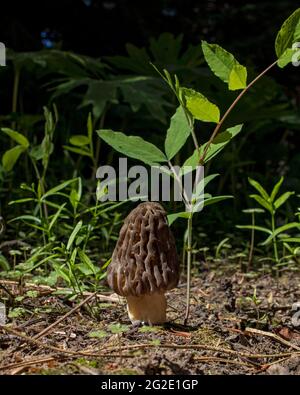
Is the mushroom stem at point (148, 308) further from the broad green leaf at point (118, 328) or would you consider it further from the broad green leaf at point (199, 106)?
the broad green leaf at point (199, 106)

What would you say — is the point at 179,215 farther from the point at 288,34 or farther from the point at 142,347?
the point at 288,34

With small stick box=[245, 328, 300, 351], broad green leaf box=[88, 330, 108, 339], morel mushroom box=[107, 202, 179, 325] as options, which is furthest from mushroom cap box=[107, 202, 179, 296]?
small stick box=[245, 328, 300, 351]

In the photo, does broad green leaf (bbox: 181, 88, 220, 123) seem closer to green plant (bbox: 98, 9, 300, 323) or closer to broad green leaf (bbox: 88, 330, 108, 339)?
green plant (bbox: 98, 9, 300, 323)

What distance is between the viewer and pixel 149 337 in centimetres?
128

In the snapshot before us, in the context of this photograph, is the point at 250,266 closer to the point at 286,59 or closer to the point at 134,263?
the point at 134,263

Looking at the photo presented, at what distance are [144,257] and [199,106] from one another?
341mm

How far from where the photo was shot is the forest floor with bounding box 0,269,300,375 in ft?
3.75

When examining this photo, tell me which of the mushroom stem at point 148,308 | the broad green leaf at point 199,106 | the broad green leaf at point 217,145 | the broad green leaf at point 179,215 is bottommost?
the mushroom stem at point 148,308

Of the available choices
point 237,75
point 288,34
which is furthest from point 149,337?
point 288,34

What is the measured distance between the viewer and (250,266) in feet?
7.14

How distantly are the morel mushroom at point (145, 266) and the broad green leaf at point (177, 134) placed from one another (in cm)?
14

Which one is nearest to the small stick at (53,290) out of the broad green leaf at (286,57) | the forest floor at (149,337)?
the forest floor at (149,337)

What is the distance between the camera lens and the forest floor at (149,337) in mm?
1144

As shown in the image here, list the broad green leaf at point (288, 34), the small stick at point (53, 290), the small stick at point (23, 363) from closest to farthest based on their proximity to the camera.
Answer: the small stick at point (23, 363)
the broad green leaf at point (288, 34)
the small stick at point (53, 290)
